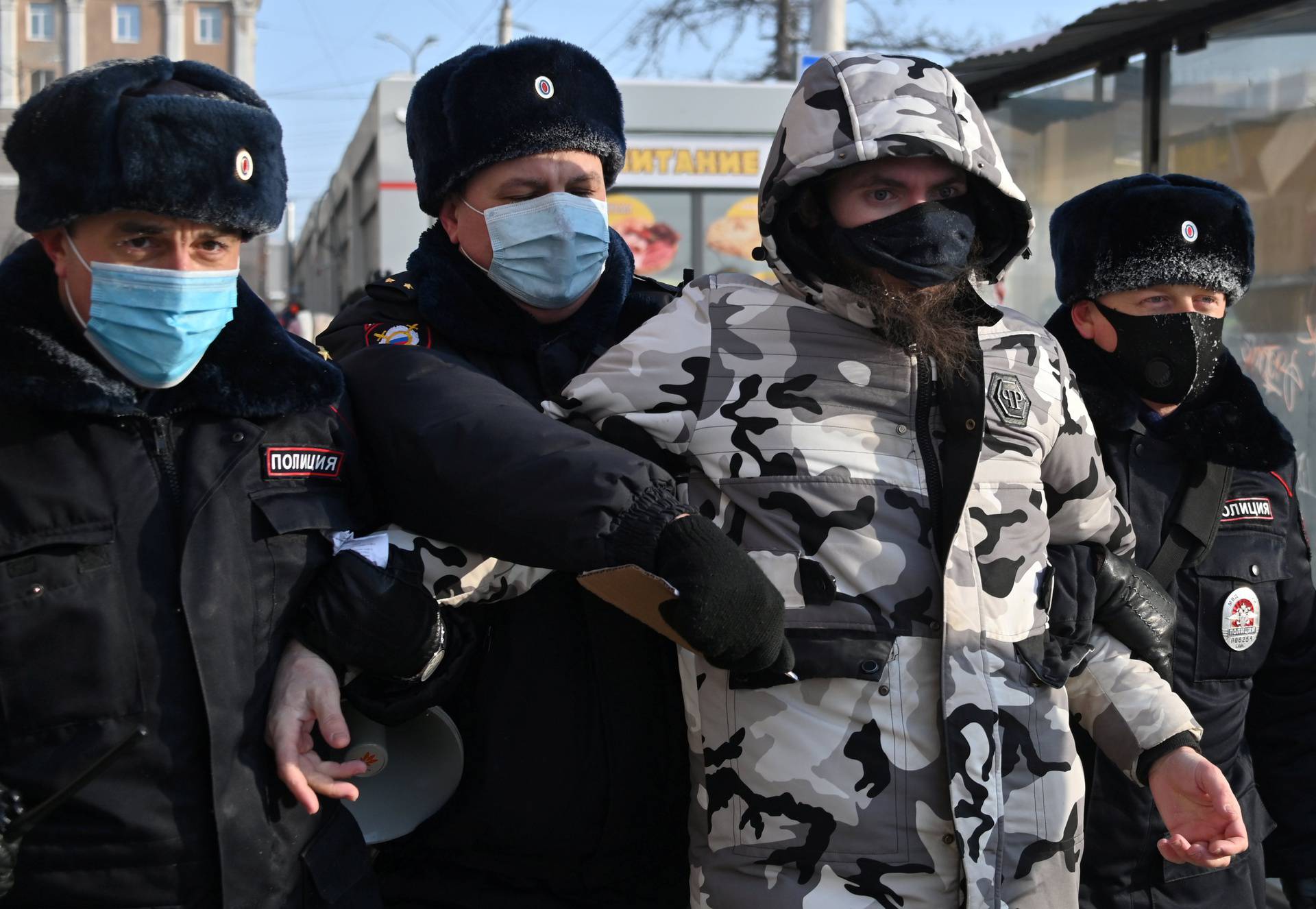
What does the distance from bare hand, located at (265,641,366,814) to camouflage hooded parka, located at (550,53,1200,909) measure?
55 centimetres

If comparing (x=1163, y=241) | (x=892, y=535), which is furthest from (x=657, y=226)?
(x=892, y=535)

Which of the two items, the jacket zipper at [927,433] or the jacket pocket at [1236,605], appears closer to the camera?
the jacket zipper at [927,433]

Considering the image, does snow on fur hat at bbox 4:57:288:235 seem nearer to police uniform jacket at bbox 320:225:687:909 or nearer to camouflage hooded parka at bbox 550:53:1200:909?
police uniform jacket at bbox 320:225:687:909

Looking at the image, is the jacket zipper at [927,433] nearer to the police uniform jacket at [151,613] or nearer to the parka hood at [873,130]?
the parka hood at [873,130]

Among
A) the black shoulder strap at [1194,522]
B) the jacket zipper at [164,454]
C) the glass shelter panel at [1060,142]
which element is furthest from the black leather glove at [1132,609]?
the glass shelter panel at [1060,142]

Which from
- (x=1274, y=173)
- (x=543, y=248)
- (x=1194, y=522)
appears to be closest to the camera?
(x=543, y=248)

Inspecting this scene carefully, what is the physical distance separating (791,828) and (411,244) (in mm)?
9248

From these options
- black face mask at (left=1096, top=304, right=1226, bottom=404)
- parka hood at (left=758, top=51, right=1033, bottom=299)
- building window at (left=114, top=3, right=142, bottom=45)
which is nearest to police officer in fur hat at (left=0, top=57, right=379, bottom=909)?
parka hood at (left=758, top=51, right=1033, bottom=299)

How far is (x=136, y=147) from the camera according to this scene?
Answer: 5.83 ft

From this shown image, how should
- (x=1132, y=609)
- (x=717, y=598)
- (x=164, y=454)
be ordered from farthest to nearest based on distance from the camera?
(x=1132, y=609) < (x=164, y=454) < (x=717, y=598)

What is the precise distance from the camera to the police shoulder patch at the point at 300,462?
191 centimetres

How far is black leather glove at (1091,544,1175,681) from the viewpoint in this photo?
2242 millimetres

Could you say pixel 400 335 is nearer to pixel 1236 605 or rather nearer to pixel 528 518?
pixel 528 518

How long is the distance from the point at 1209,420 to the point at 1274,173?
191cm
